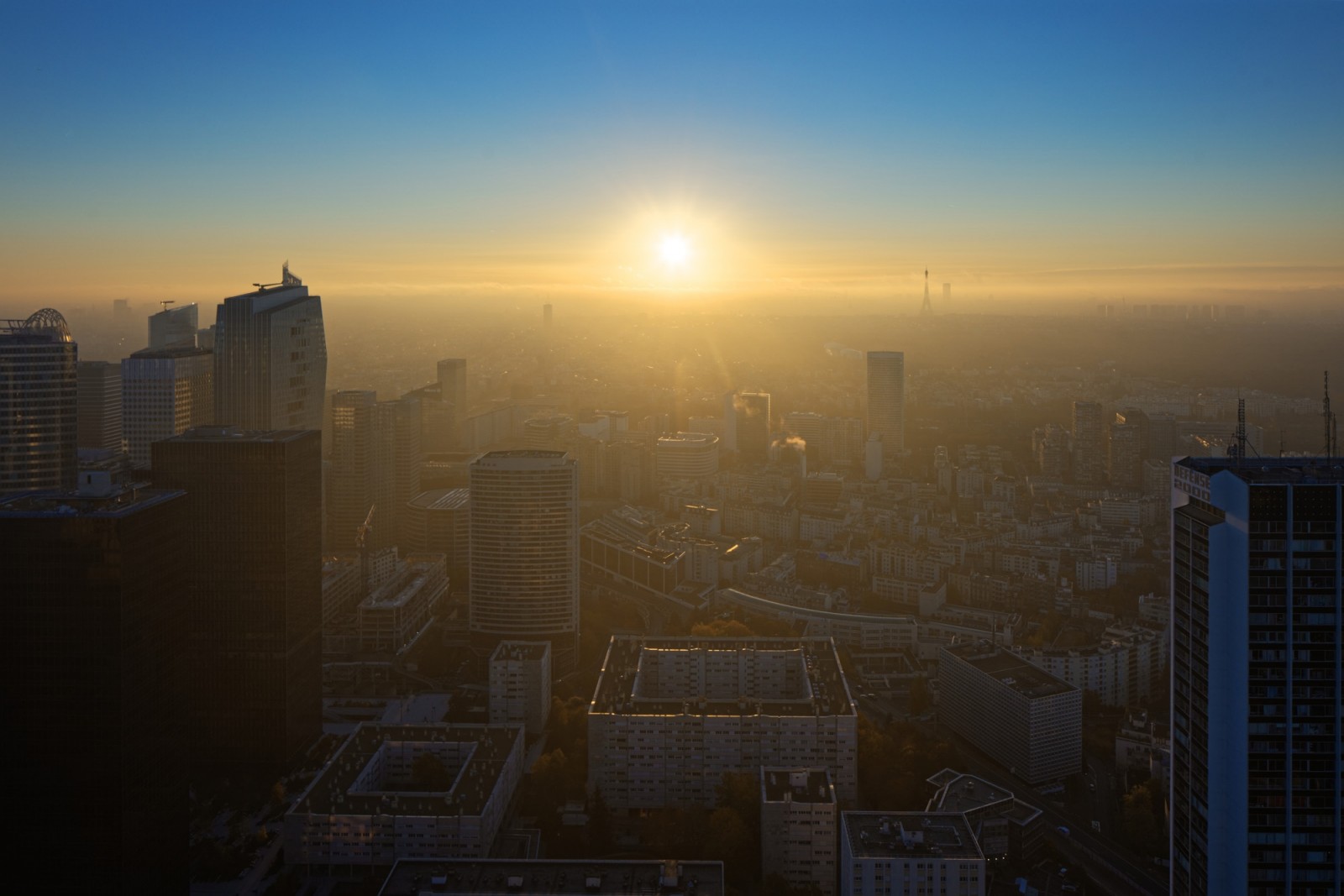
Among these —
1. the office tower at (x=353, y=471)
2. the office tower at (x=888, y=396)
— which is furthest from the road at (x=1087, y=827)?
the office tower at (x=888, y=396)

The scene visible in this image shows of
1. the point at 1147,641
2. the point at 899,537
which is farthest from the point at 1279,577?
the point at 899,537

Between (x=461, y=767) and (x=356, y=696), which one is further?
(x=356, y=696)

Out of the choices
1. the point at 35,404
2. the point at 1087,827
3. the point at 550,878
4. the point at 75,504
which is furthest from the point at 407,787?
the point at 35,404

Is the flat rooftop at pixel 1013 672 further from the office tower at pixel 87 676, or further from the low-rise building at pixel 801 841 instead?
the office tower at pixel 87 676

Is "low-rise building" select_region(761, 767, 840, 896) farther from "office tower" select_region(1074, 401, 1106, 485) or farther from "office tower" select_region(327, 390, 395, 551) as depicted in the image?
"office tower" select_region(1074, 401, 1106, 485)

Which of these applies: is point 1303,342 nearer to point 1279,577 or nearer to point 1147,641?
point 1147,641
